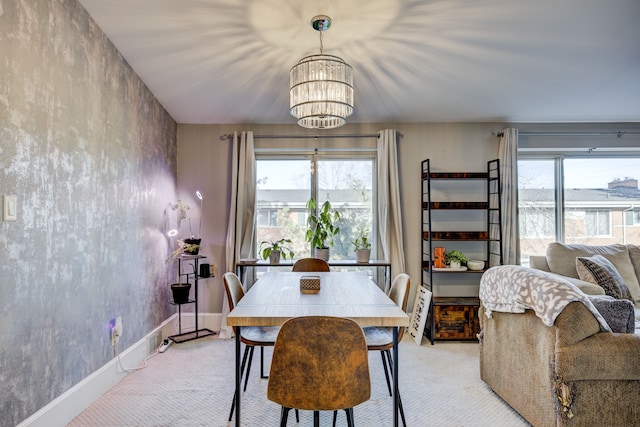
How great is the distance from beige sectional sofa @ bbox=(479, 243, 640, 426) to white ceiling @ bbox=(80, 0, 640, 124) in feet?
5.36

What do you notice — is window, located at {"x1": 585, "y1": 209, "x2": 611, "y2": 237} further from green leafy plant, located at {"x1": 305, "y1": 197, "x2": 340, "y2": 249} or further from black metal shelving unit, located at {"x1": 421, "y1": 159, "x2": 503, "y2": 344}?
green leafy plant, located at {"x1": 305, "y1": 197, "x2": 340, "y2": 249}

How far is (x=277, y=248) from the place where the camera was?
155 inches

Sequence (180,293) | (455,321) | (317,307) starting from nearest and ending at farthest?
(317,307)
(180,293)
(455,321)

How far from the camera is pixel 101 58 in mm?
2564

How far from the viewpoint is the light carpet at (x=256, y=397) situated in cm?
221

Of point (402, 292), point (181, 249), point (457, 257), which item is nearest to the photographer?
point (402, 292)

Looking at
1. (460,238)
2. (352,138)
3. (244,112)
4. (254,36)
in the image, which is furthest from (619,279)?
(244,112)

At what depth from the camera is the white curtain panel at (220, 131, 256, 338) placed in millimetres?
4004

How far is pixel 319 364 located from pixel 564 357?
1265 mm

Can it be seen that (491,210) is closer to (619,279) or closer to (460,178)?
(460,178)

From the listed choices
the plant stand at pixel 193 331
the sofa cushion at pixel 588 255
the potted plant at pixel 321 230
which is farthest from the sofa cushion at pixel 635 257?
the plant stand at pixel 193 331

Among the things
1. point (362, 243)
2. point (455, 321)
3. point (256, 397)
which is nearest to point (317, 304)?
point (256, 397)

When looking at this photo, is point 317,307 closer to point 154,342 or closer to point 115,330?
point 115,330

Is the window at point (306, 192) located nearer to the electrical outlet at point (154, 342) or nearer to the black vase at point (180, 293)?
the black vase at point (180, 293)
